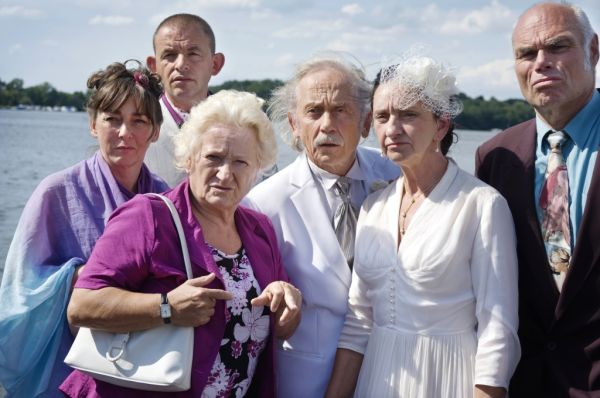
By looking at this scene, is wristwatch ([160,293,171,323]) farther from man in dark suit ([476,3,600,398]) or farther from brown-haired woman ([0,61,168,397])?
man in dark suit ([476,3,600,398])

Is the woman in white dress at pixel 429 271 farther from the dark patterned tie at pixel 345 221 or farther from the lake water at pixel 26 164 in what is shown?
the lake water at pixel 26 164

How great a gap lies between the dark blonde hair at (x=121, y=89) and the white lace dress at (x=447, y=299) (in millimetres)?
1505

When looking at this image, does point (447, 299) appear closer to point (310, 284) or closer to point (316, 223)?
point (310, 284)

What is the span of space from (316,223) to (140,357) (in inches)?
54.0

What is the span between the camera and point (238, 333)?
3.46m

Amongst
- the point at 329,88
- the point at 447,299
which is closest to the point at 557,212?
the point at 447,299

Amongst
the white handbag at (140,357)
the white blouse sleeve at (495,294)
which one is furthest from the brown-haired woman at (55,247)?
the white blouse sleeve at (495,294)

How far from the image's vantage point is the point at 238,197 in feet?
11.8

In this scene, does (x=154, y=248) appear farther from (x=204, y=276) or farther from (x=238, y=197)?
(x=238, y=197)

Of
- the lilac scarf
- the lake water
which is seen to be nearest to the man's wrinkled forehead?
the lake water

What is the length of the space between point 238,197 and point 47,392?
1443 millimetres

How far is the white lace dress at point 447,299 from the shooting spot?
350 cm

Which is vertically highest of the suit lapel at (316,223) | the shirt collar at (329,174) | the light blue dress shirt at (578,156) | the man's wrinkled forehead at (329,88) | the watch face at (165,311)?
the man's wrinkled forehead at (329,88)

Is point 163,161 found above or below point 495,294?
above
